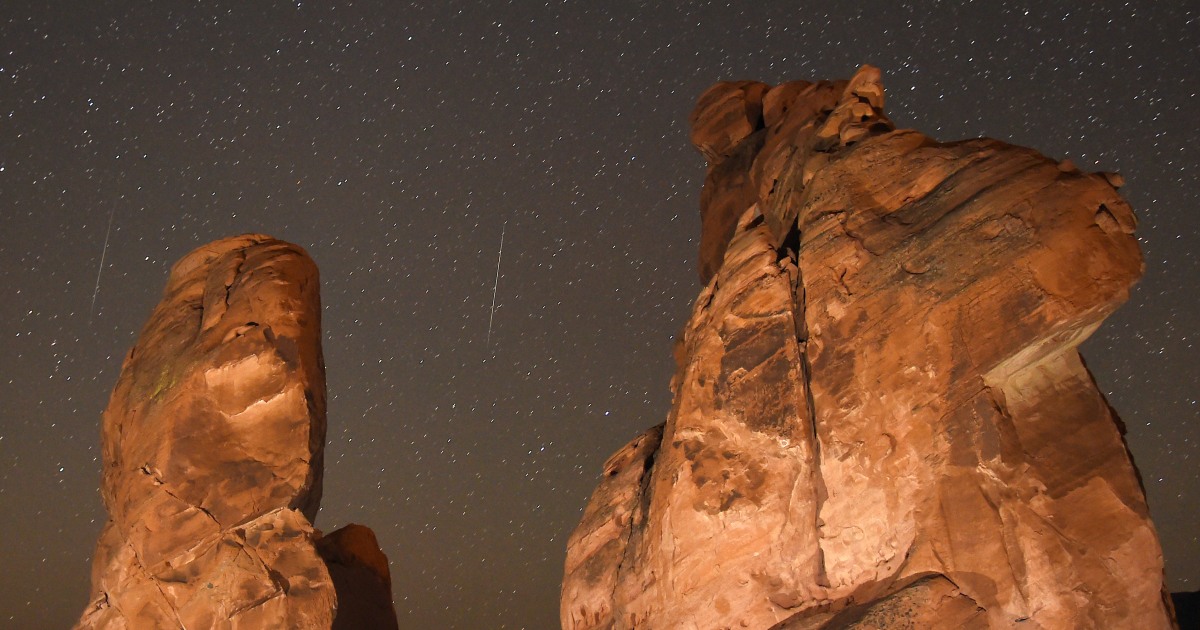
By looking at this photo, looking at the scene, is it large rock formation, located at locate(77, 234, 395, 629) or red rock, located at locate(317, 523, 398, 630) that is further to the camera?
red rock, located at locate(317, 523, 398, 630)

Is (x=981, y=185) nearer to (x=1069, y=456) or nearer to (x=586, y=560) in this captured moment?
(x=1069, y=456)

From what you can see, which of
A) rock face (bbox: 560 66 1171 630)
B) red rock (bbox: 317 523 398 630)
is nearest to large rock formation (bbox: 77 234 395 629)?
red rock (bbox: 317 523 398 630)

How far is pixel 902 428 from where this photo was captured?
566 inches

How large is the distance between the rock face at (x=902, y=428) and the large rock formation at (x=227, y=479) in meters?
6.23

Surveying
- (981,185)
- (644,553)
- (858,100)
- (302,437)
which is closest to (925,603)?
(644,553)

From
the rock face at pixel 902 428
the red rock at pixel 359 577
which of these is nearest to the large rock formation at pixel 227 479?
the red rock at pixel 359 577

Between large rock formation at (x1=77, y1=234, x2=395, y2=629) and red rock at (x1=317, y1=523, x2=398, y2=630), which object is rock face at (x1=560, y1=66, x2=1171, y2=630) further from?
large rock formation at (x1=77, y1=234, x2=395, y2=629)

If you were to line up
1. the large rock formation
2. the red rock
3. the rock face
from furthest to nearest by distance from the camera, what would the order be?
the red rock → the large rock formation → the rock face

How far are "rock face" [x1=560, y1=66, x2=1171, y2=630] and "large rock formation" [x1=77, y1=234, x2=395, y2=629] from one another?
245 inches

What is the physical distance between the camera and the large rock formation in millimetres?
20000

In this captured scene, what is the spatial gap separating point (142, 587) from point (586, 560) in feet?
29.9

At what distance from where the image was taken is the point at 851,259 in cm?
1559

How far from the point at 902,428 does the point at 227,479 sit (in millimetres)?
13205

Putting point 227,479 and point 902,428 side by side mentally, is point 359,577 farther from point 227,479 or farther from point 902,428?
point 902,428
